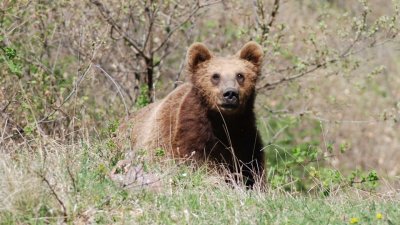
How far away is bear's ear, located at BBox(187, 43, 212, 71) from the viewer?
9720 mm

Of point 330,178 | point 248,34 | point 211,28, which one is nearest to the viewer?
point 330,178

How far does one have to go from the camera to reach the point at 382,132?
63.7ft

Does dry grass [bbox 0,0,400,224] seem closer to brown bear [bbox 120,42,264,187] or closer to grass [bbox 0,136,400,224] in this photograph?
grass [bbox 0,136,400,224]

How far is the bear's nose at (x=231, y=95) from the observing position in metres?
9.23

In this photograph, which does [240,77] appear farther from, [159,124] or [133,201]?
[133,201]

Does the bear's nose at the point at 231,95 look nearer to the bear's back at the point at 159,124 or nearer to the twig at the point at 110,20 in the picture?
the bear's back at the point at 159,124

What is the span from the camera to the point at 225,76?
31.3ft

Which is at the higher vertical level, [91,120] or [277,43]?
[277,43]

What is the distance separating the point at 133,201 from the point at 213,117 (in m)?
3.19

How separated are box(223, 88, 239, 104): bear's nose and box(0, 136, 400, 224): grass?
2.08 metres

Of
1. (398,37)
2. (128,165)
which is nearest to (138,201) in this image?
(128,165)

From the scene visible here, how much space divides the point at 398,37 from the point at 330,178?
4.58m

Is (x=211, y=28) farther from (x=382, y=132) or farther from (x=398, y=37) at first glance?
(x=382, y=132)

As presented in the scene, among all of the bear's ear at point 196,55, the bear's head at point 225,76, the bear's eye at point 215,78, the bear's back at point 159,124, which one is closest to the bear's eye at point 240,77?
the bear's head at point 225,76
